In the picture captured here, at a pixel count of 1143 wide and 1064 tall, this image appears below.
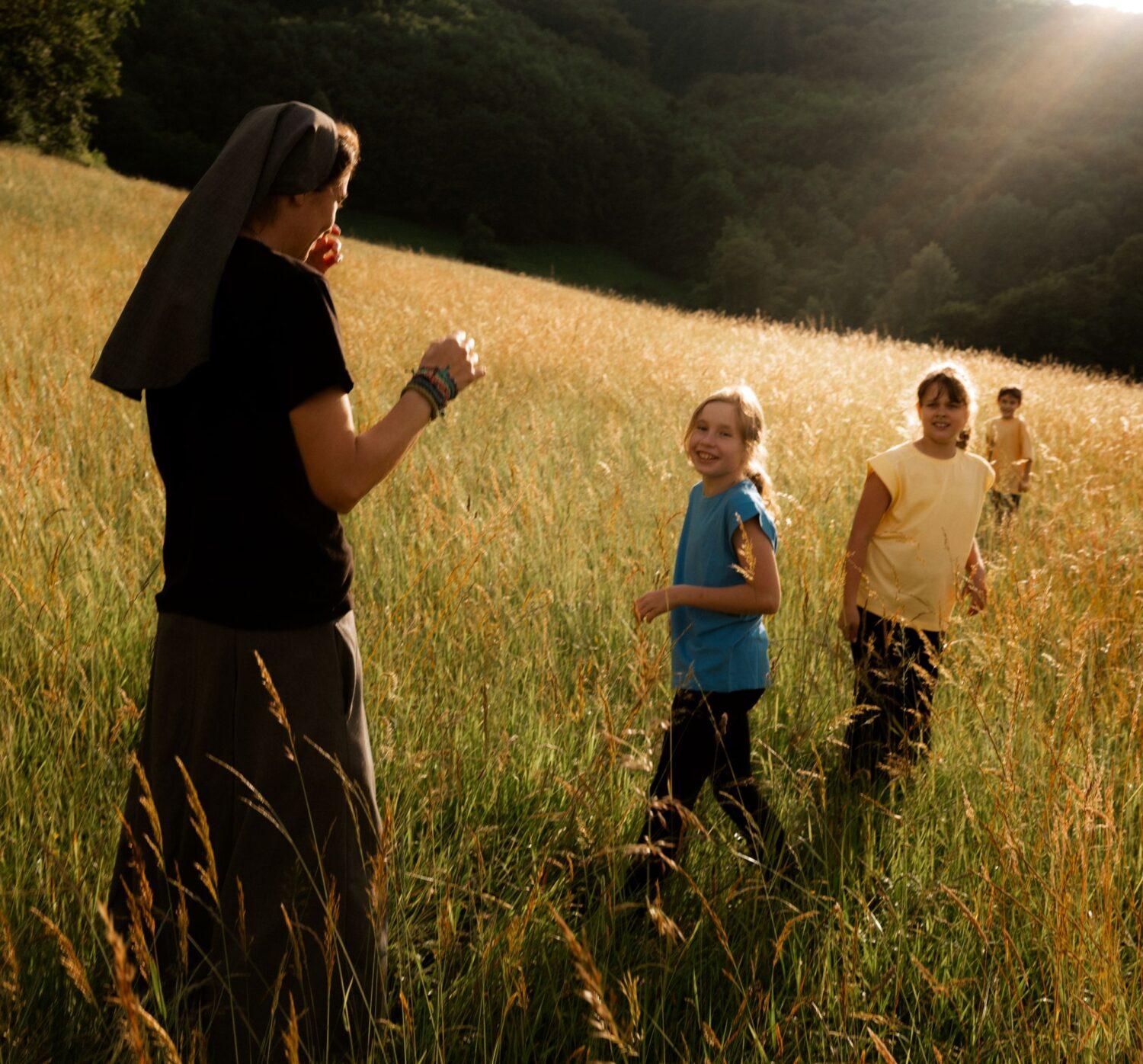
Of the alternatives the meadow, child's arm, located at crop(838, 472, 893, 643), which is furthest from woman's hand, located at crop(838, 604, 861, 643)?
the meadow

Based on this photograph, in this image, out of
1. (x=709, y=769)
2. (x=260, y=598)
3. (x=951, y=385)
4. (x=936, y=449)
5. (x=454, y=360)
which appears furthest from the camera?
(x=936, y=449)

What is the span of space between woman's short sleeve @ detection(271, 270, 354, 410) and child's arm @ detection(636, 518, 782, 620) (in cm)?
90

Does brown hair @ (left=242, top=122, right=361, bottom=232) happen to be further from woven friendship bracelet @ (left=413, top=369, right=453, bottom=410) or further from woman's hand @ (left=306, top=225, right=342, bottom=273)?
woven friendship bracelet @ (left=413, top=369, right=453, bottom=410)

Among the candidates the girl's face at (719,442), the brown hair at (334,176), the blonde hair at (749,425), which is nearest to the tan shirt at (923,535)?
the blonde hair at (749,425)

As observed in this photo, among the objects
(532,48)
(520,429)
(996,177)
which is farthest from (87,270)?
(532,48)

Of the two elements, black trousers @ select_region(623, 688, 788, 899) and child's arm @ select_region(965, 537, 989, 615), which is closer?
black trousers @ select_region(623, 688, 788, 899)

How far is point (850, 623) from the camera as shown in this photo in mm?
2719

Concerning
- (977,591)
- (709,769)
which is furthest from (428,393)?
(977,591)

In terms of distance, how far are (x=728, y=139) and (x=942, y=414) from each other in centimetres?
7407

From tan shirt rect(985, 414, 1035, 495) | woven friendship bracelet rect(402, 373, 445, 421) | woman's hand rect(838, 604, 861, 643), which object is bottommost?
woman's hand rect(838, 604, 861, 643)

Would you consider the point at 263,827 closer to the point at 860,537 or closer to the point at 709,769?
the point at 709,769

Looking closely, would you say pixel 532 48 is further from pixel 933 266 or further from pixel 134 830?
pixel 134 830

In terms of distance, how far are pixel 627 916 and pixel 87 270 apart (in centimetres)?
1006

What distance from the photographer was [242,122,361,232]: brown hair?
1.46 metres
